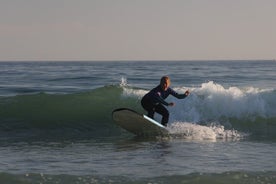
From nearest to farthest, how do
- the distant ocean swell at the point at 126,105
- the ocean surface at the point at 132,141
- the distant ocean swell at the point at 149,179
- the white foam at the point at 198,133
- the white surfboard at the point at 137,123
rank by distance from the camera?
1. the distant ocean swell at the point at 149,179
2. the ocean surface at the point at 132,141
3. the white surfboard at the point at 137,123
4. the white foam at the point at 198,133
5. the distant ocean swell at the point at 126,105

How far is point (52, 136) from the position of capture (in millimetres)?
13828

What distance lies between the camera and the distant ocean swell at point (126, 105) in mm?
14477

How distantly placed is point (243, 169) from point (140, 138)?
447 cm

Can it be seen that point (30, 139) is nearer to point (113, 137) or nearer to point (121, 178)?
point (113, 137)

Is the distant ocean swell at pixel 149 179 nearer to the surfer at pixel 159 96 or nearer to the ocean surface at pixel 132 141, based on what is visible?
the ocean surface at pixel 132 141

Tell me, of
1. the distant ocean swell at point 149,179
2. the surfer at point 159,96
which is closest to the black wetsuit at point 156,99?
the surfer at point 159,96

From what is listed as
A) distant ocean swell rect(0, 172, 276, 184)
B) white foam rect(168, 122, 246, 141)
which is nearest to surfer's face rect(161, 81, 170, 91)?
white foam rect(168, 122, 246, 141)

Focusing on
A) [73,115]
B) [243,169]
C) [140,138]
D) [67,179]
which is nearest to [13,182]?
[67,179]

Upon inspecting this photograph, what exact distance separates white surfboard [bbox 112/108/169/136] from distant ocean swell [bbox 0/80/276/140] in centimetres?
46

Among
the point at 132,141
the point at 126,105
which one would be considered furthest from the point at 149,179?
the point at 126,105

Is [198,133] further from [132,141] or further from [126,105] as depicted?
[126,105]

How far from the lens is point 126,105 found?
18594mm

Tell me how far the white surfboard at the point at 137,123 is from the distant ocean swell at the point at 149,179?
4522mm

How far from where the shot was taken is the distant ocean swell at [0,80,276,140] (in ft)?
47.5
